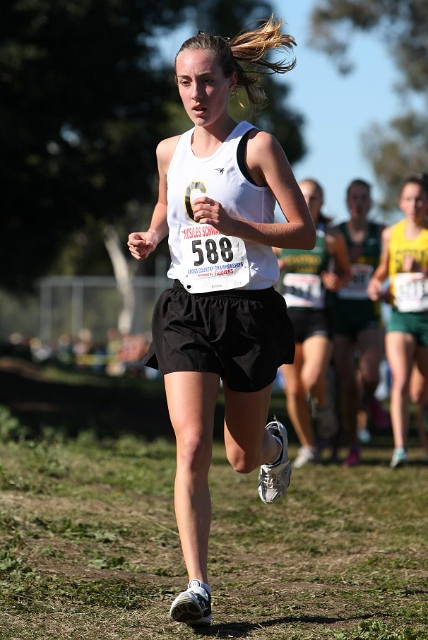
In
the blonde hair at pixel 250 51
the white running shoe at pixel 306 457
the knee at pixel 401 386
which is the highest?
the blonde hair at pixel 250 51

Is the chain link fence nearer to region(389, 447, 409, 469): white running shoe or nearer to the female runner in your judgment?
region(389, 447, 409, 469): white running shoe

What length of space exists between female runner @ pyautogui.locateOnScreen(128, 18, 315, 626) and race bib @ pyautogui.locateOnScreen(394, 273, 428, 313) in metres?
4.27

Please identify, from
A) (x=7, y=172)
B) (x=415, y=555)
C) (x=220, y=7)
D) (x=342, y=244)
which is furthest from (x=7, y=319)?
(x=415, y=555)

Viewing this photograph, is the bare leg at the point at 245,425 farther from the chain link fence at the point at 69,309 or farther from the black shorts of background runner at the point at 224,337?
the chain link fence at the point at 69,309

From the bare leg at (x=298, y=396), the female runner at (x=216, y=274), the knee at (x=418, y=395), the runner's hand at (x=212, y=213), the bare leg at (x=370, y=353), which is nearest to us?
the runner's hand at (x=212, y=213)

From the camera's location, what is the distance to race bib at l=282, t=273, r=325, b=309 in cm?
Answer: 880

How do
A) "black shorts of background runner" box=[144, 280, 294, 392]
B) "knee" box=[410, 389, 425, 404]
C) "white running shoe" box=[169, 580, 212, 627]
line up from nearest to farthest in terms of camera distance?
"white running shoe" box=[169, 580, 212, 627], "black shorts of background runner" box=[144, 280, 294, 392], "knee" box=[410, 389, 425, 404]

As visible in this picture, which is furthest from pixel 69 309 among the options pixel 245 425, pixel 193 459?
pixel 193 459

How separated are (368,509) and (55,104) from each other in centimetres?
914

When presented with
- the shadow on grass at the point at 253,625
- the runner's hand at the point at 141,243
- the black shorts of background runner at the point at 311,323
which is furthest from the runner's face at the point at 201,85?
the black shorts of background runner at the point at 311,323

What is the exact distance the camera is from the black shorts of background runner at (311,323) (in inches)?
343

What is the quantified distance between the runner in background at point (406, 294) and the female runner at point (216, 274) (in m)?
4.21

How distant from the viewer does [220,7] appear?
3688cm

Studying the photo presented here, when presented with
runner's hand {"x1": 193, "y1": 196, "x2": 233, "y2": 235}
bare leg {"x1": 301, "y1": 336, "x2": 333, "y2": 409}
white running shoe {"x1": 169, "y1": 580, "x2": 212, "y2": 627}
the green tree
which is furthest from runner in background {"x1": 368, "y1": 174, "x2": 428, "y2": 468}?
the green tree
